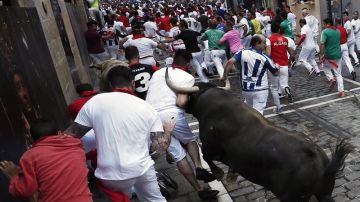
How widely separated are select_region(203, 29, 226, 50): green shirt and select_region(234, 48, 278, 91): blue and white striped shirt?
17.0ft

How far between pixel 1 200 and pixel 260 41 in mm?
5162

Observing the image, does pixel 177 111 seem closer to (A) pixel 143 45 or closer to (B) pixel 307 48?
(A) pixel 143 45

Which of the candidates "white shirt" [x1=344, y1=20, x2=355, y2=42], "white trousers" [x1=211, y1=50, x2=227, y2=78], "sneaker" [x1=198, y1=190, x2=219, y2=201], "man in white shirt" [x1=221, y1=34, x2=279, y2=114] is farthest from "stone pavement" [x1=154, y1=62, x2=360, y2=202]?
"white shirt" [x1=344, y1=20, x2=355, y2=42]

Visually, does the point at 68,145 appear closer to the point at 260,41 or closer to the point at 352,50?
the point at 260,41

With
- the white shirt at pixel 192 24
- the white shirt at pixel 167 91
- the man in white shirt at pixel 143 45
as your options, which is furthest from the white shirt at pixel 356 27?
the white shirt at pixel 167 91

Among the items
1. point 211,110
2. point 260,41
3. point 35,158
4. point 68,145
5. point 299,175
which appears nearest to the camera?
point 35,158

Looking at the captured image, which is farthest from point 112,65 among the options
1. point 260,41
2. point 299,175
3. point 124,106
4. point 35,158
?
point 260,41

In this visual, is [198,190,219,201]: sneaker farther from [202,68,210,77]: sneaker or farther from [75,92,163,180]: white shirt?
[202,68,210,77]: sneaker

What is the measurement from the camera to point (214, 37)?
12.2 metres

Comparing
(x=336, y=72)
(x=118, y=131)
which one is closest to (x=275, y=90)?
(x=336, y=72)

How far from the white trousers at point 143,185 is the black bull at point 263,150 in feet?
3.22

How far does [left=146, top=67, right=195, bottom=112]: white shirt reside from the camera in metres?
5.23

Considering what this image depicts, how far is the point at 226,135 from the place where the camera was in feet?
15.1

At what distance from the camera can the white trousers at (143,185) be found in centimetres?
399
